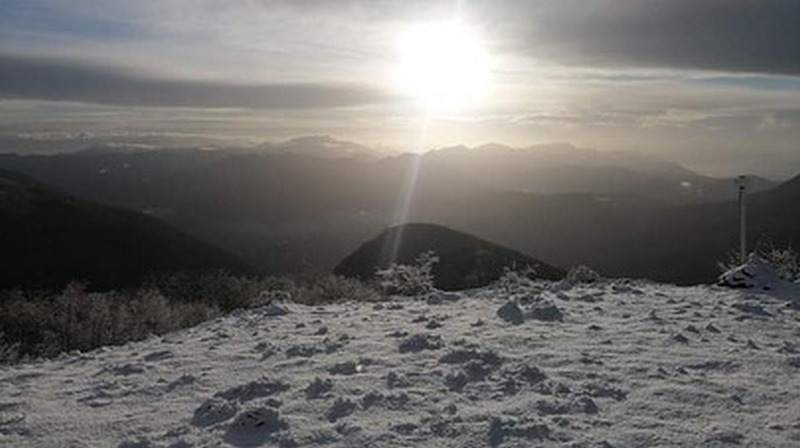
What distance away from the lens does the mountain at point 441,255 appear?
101125mm

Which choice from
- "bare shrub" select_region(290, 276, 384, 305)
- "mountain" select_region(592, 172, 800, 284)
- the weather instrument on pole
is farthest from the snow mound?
"mountain" select_region(592, 172, 800, 284)

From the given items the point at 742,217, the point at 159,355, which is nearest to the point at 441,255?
the point at 742,217

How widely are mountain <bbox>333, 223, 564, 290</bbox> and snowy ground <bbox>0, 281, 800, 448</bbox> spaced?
78094 millimetres

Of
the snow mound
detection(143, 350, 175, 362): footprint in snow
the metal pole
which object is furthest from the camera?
the metal pole

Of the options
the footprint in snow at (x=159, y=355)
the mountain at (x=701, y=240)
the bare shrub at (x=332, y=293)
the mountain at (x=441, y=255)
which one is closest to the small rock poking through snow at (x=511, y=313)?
the footprint in snow at (x=159, y=355)

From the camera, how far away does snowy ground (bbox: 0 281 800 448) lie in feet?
25.1

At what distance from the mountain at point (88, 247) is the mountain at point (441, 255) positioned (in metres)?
20.0

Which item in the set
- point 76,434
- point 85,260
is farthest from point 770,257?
point 85,260

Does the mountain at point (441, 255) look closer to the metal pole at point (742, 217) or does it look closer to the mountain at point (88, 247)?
the mountain at point (88, 247)

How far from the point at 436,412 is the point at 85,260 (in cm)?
11343

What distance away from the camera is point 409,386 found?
917 cm

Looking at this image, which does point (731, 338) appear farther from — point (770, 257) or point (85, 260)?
point (85, 260)

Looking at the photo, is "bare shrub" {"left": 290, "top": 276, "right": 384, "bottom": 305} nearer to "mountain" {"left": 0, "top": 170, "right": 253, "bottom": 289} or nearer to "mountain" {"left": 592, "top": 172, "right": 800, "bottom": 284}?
"mountain" {"left": 0, "top": 170, "right": 253, "bottom": 289}

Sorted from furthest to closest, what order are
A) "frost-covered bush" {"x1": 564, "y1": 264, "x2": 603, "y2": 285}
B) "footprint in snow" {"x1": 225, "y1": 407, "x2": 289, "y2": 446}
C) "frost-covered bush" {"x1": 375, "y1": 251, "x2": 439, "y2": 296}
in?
"frost-covered bush" {"x1": 375, "y1": 251, "x2": 439, "y2": 296}, "frost-covered bush" {"x1": 564, "y1": 264, "x2": 603, "y2": 285}, "footprint in snow" {"x1": 225, "y1": 407, "x2": 289, "y2": 446}
